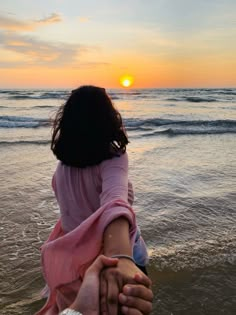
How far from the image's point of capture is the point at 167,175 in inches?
329

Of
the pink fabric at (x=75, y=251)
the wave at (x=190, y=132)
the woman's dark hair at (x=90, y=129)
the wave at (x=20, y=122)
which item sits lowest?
the wave at (x=190, y=132)

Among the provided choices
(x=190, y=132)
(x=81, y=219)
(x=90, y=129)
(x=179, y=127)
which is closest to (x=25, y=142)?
(x=190, y=132)

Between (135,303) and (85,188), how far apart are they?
760mm

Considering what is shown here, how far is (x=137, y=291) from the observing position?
4.09 ft

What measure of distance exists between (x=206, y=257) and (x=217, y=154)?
7.10m

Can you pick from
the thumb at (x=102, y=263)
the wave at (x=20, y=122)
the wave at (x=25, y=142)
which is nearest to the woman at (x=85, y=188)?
the thumb at (x=102, y=263)

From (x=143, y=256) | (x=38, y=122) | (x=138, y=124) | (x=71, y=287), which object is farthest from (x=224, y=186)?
(x=38, y=122)

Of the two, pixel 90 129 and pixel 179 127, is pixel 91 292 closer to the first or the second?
pixel 90 129

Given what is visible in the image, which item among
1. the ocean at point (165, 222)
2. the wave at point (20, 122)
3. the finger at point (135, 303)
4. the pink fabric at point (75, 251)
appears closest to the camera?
the finger at point (135, 303)

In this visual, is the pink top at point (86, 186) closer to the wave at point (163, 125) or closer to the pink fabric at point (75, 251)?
the pink fabric at point (75, 251)

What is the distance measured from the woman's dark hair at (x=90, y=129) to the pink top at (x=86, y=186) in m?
0.04

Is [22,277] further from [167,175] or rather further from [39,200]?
[167,175]

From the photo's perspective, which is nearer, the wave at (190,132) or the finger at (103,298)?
the finger at (103,298)

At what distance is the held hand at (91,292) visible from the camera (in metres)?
1.25
